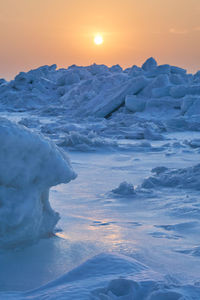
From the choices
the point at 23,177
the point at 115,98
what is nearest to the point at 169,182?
the point at 23,177

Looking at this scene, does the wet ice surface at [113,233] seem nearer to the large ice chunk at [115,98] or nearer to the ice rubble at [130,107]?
the ice rubble at [130,107]

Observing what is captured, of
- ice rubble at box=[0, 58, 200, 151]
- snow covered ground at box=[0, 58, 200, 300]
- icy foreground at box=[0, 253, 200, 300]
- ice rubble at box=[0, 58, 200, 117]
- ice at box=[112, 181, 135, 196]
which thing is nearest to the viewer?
icy foreground at box=[0, 253, 200, 300]

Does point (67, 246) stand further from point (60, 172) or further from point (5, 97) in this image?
point (5, 97)

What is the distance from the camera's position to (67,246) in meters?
2.02

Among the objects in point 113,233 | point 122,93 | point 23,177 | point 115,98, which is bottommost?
point 113,233

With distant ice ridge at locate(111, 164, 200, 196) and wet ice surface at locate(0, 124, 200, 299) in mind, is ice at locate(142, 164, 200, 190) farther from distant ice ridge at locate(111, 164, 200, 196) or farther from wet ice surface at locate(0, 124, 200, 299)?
wet ice surface at locate(0, 124, 200, 299)

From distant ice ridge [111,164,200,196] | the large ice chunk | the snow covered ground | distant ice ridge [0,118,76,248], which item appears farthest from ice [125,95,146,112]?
distant ice ridge [0,118,76,248]

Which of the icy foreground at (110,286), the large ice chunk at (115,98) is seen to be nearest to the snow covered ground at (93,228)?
the icy foreground at (110,286)

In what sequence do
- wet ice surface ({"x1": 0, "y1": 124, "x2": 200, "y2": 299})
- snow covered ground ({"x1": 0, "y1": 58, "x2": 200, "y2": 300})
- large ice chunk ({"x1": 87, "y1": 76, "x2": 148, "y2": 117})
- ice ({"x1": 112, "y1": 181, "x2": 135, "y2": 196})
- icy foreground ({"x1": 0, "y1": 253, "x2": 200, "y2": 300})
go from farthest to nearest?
large ice chunk ({"x1": 87, "y1": 76, "x2": 148, "y2": 117}), ice ({"x1": 112, "y1": 181, "x2": 135, "y2": 196}), wet ice surface ({"x1": 0, "y1": 124, "x2": 200, "y2": 299}), snow covered ground ({"x1": 0, "y1": 58, "x2": 200, "y2": 300}), icy foreground ({"x1": 0, "y1": 253, "x2": 200, "y2": 300})

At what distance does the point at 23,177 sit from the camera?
1.88m

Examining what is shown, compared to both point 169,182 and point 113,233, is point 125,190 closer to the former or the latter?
point 169,182

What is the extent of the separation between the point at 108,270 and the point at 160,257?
452mm

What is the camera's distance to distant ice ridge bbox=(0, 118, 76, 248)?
1.82 m

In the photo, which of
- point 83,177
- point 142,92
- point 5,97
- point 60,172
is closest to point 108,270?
point 60,172
